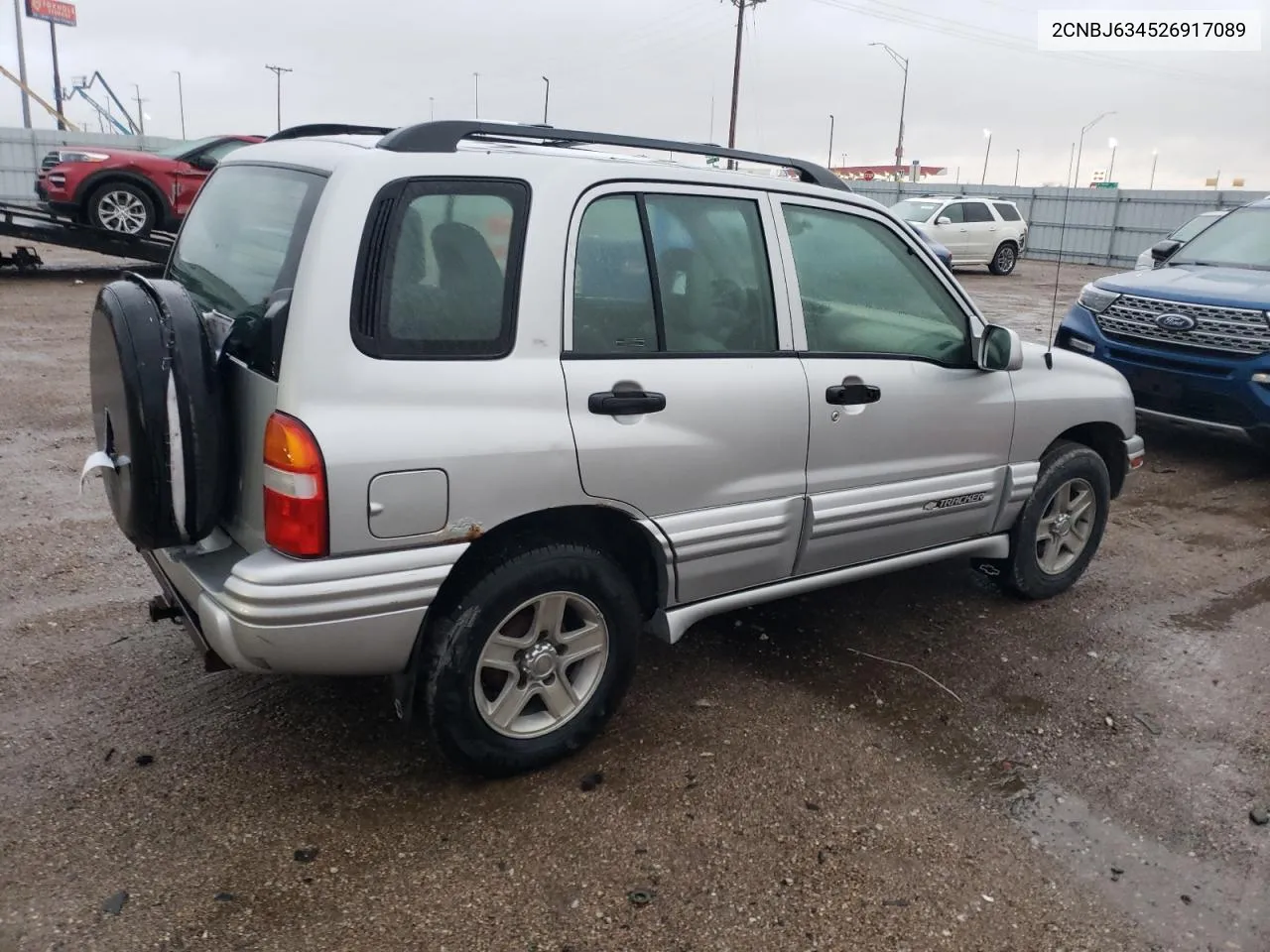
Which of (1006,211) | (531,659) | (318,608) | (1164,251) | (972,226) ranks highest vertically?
(1006,211)

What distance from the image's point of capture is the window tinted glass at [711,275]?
329 cm

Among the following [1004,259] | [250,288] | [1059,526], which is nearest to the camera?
[250,288]

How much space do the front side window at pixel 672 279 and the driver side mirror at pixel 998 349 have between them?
1.00m

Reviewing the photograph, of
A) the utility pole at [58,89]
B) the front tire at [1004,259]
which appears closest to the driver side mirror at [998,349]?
the front tire at [1004,259]

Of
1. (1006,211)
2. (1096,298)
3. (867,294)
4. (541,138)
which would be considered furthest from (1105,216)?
(541,138)

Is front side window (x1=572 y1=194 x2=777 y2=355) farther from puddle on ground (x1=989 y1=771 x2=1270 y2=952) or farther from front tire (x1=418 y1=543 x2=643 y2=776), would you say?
puddle on ground (x1=989 y1=771 x2=1270 y2=952)

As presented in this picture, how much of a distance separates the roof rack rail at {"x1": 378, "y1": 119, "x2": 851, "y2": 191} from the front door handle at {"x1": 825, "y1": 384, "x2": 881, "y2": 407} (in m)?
0.80

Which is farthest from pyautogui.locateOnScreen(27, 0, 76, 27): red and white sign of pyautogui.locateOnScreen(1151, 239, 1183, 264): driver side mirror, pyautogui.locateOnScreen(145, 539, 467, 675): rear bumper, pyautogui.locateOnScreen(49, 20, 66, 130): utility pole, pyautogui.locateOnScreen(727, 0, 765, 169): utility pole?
pyautogui.locateOnScreen(145, 539, 467, 675): rear bumper

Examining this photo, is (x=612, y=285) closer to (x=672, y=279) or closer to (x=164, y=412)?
(x=672, y=279)

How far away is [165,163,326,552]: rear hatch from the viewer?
2754 millimetres

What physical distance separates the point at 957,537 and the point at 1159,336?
402 cm

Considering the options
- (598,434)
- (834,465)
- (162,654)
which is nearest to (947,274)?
(834,465)

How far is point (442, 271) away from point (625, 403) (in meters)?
0.65

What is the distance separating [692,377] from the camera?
326 cm
